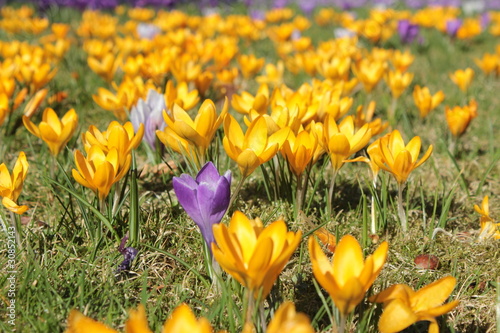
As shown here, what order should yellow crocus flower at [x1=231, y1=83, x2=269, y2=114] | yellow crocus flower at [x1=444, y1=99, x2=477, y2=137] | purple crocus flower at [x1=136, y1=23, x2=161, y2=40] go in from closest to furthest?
1. yellow crocus flower at [x1=231, y1=83, x2=269, y2=114]
2. yellow crocus flower at [x1=444, y1=99, x2=477, y2=137]
3. purple crocus flower at [x1=136, y1=23, x2=161, y2=40]

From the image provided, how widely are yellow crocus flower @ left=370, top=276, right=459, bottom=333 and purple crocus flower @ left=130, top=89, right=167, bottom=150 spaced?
1363 millimetres

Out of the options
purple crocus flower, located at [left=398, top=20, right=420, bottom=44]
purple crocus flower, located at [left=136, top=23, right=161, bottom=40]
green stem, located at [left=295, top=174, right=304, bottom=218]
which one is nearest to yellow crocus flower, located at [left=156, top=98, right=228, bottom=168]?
green stem, located at [left=295, top=174, right=304, bottom=218]

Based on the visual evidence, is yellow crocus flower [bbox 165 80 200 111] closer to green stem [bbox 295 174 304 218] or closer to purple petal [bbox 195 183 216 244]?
green stem [bbox 295 174 304 218]

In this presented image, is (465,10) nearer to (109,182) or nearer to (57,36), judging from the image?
(57,36)

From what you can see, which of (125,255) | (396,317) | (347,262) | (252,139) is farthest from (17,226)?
(396,317)

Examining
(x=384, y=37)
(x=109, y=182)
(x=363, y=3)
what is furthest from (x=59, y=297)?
(x=363, y=3)

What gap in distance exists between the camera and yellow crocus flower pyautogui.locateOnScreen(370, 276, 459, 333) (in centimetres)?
110

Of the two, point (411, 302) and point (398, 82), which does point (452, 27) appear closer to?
point (398, 82)

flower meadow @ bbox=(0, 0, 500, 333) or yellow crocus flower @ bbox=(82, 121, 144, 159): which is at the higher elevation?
yellow crocus flower @ bbox=(82, 121, 144, 159)

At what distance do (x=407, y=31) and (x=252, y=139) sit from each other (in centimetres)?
450

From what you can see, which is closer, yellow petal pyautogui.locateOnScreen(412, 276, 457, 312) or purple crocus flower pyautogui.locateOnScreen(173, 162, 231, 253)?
yellow petal pyautogui.locateOnScreen(412, 276, 457, 312)

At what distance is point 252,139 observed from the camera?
1.50 m

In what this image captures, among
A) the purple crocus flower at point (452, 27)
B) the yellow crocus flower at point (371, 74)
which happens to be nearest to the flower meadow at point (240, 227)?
the yellow crocus flower at point (371, 74)

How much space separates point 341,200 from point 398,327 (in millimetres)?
984
